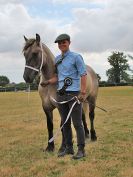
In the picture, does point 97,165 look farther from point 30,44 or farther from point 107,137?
point 107,137

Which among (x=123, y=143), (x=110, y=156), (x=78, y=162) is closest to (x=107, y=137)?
(x=123, y=143)

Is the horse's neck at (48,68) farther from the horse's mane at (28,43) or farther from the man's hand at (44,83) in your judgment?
the horse's mane at (28,43)

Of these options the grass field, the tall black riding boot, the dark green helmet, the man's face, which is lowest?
the grass field

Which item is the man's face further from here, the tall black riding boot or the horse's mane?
the tall black riding boot

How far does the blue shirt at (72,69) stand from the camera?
796 centimetres

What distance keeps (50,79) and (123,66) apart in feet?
420

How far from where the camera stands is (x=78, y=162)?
7945 millimetres

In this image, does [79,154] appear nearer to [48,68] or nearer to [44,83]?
[44,83]

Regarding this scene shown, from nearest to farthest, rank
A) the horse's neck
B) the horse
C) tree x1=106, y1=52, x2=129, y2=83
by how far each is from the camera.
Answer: the horse, the horse's neck, tree x1=106, y1=52, x2=129, y2=83

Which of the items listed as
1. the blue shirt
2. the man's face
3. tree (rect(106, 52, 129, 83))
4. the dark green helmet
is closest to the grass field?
the blue shirt

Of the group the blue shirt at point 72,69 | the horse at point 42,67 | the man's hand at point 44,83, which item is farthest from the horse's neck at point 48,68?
the blue shirt at point 72,69

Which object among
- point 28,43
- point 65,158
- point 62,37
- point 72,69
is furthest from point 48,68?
point 65,158

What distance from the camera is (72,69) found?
→ 26.3ft

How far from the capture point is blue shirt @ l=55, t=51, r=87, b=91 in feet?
26.1
